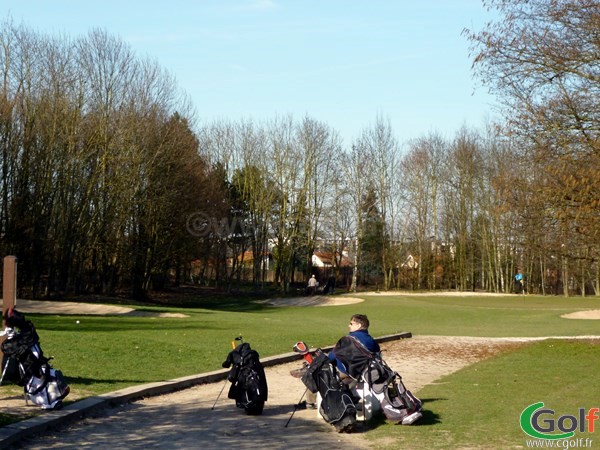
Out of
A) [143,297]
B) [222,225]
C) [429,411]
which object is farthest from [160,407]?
[222,225]

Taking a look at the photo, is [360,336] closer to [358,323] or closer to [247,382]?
[358,323]

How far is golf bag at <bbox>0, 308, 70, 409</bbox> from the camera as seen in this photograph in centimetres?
991

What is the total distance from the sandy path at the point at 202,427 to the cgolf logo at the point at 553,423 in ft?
6.52

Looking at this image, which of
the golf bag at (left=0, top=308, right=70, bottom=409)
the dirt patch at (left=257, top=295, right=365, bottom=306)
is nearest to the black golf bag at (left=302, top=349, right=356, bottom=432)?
the golf bag at (left=0, top=308, right=70, bottom=409)

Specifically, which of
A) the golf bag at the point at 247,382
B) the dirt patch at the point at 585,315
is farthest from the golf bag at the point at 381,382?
the dirt patch at the point at 585,315

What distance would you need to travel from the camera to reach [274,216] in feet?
215

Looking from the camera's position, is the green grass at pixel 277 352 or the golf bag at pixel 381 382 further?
the green grass at pixel 277 352

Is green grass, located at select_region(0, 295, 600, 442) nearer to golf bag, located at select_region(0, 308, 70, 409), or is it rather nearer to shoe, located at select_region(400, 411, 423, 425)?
shoe, located at select_region(400, 411, 423, 425)

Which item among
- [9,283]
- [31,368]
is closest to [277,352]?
[9,283]

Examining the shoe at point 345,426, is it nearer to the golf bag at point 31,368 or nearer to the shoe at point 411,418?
the shoe at point 411,418

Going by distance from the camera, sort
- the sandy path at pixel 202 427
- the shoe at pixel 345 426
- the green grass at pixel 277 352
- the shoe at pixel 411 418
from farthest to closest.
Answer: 1. the green grass at pixel 277 352
2. the shoe at pixel 411 418
3. the shoe at pixel 345 426
4. the sandy path at pixel 202 427

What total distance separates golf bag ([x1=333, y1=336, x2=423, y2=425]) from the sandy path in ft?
1.51

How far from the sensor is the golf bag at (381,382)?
9891 millimetres

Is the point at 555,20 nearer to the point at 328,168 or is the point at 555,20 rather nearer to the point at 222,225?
the point at 222,225
